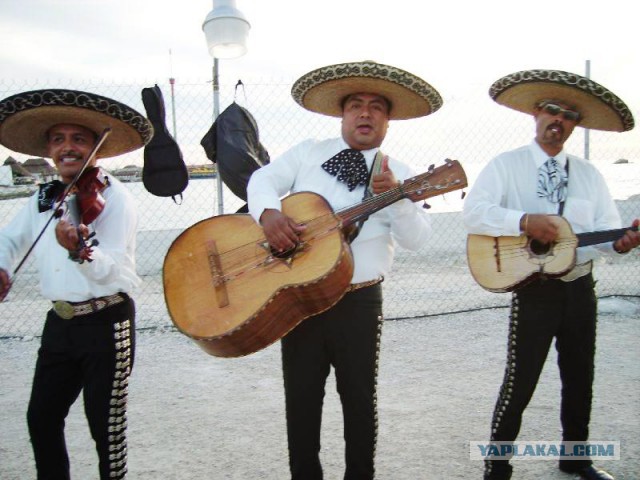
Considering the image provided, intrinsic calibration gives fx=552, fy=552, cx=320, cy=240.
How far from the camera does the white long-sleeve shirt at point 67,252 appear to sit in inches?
90.0

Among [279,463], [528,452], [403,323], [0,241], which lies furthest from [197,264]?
[403,323]

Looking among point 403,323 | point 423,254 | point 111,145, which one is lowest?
point 403,323

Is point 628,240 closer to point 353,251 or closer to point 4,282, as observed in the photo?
point 353,251

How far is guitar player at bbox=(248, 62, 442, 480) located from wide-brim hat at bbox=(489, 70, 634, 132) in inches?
19.2

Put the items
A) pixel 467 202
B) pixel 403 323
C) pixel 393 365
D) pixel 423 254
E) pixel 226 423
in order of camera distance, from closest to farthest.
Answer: pixel 467 202, pixel 226 423, pixel 393 365, pixel 403 323, pixel 423 254

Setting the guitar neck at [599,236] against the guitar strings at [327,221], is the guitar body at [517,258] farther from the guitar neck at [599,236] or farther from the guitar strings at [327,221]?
the guitar strings at [327,221]

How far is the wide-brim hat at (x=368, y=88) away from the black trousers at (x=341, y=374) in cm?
90

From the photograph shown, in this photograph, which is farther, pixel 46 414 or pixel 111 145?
pixel 111 145

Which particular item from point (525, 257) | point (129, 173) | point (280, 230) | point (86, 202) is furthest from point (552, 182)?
point (129, 173)

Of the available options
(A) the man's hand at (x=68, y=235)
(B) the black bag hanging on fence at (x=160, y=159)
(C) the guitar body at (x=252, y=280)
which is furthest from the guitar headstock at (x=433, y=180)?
(B) the black bag hanging on fence at (x=160, y=159)

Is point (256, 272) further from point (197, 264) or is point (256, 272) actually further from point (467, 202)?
point (467, 202)

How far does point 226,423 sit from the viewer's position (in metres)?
3.49

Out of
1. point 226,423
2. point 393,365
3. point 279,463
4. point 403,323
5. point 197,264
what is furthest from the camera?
point 403,323

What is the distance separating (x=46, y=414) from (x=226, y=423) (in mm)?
1374
